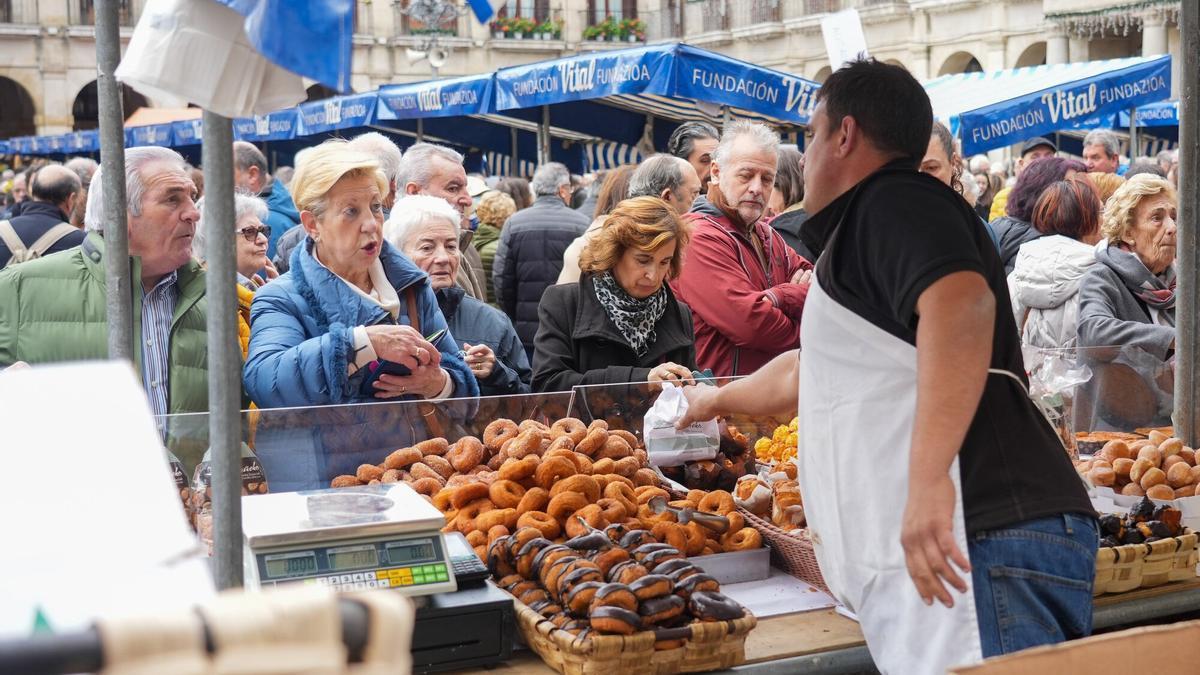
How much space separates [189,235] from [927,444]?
2.15 m

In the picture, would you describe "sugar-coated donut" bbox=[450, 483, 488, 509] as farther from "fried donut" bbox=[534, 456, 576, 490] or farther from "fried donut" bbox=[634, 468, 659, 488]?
"fried donut" bbox=[634, 468, 659, 488]

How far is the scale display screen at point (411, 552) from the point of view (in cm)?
210

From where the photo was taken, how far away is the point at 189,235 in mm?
3279

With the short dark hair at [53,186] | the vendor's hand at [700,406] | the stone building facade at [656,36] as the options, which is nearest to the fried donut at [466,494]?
the vendor's hand at [700,406]

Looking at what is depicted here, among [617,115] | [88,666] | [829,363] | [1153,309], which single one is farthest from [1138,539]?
[617,115]

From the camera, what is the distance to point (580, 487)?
8.64 feet

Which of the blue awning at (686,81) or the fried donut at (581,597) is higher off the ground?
the blue awning at (686,81)

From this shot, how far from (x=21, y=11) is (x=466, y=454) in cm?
3540

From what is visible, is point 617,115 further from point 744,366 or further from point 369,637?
point 369,637

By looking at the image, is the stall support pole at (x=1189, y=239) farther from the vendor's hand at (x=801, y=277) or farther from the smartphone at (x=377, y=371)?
the smartphone at (x=377, y=371)

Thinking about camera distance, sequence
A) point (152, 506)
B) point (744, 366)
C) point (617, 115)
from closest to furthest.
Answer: point (152, 506) → point (744, 366) → point (617, 115)

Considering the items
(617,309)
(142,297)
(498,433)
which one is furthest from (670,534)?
(142,297)

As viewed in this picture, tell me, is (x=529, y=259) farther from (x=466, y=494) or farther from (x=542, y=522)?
(x=542, y=522)

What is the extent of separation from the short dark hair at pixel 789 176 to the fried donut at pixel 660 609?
137 inches
